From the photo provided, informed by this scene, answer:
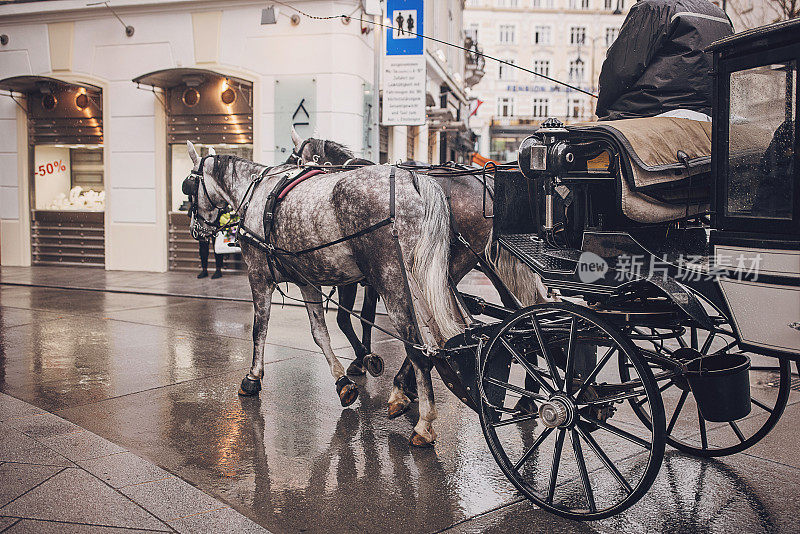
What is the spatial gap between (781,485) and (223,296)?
9123mm

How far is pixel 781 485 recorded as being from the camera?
13.1 ft

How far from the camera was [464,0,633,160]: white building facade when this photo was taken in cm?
6444

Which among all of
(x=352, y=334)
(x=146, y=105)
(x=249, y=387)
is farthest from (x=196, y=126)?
(x=249, y=387)

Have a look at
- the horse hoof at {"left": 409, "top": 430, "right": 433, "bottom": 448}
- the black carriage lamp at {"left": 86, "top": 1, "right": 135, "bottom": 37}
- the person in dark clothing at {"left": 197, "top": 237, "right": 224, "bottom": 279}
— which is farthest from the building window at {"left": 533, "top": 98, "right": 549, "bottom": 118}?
the horse hoof at {"left": 409, "top": 430, "right": 433, "bottom": 448}

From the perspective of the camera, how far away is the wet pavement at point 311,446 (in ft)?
12.0

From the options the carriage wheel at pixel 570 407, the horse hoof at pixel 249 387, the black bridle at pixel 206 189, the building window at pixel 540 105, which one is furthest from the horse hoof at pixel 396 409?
the building window at pixel 540 105

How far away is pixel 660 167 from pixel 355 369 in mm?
3818

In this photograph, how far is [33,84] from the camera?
15375 mm

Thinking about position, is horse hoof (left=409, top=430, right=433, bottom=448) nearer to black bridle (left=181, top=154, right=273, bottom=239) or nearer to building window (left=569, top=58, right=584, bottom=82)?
black bridle (left=181, top=154, right=273, bottom=239)

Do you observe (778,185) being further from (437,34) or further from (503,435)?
(437,34)

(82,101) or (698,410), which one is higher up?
(82,101)

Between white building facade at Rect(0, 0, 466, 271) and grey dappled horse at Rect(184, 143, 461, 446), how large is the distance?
713 centimetres

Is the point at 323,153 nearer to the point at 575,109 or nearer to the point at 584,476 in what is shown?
the point at 584,476

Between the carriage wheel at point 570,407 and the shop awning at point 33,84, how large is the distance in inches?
559
